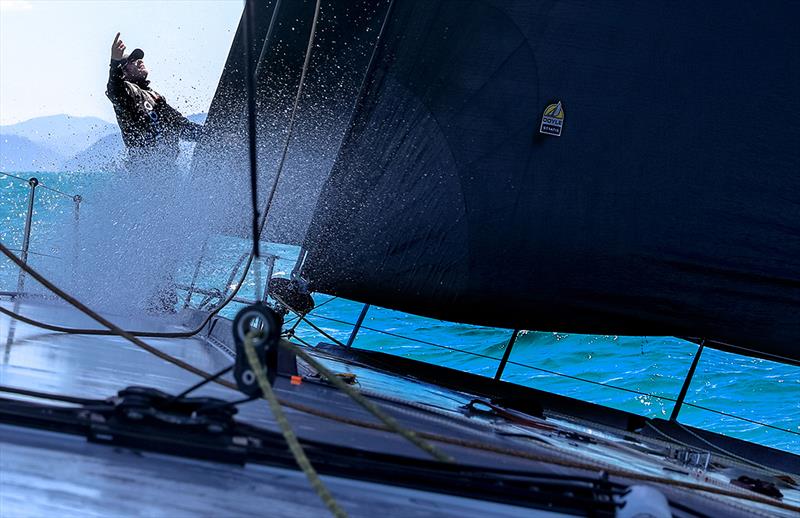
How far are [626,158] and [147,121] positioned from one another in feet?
7.26

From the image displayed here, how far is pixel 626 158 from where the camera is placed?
267 centimetres

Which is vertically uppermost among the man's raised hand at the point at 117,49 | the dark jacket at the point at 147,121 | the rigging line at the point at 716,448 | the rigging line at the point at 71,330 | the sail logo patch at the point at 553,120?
the man's raised hand at the point at 117,49

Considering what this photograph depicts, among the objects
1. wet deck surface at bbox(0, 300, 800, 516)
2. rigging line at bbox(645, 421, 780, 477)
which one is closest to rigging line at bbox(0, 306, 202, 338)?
wet deck surface at bbox(0, 300, 800, 516)

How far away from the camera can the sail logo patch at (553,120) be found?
8.73 ft

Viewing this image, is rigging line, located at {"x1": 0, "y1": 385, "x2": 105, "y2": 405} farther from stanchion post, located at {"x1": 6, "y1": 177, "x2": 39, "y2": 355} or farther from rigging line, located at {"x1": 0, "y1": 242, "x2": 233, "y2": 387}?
stanchion post, located at {"x1": 6, "y1": 177, "x2": 39, "y2": 355}

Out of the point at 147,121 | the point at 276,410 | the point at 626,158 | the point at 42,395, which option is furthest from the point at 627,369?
the point at 276,410

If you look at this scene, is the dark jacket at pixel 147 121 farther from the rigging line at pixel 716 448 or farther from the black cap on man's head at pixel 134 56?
the rigging line at pixel 716 448

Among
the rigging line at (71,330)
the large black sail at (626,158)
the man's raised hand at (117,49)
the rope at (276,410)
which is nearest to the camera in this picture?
the rope at (276,410)

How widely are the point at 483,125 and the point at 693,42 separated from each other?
2.12 ft

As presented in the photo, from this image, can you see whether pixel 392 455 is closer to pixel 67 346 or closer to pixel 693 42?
pixel 67 346

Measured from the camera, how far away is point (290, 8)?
3.20 metres

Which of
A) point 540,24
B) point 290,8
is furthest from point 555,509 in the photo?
point 290,8

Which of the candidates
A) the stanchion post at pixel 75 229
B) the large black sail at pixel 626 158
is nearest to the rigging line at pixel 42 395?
the large black sail at pixel 626 158

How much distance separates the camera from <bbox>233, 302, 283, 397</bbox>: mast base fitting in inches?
41.9
